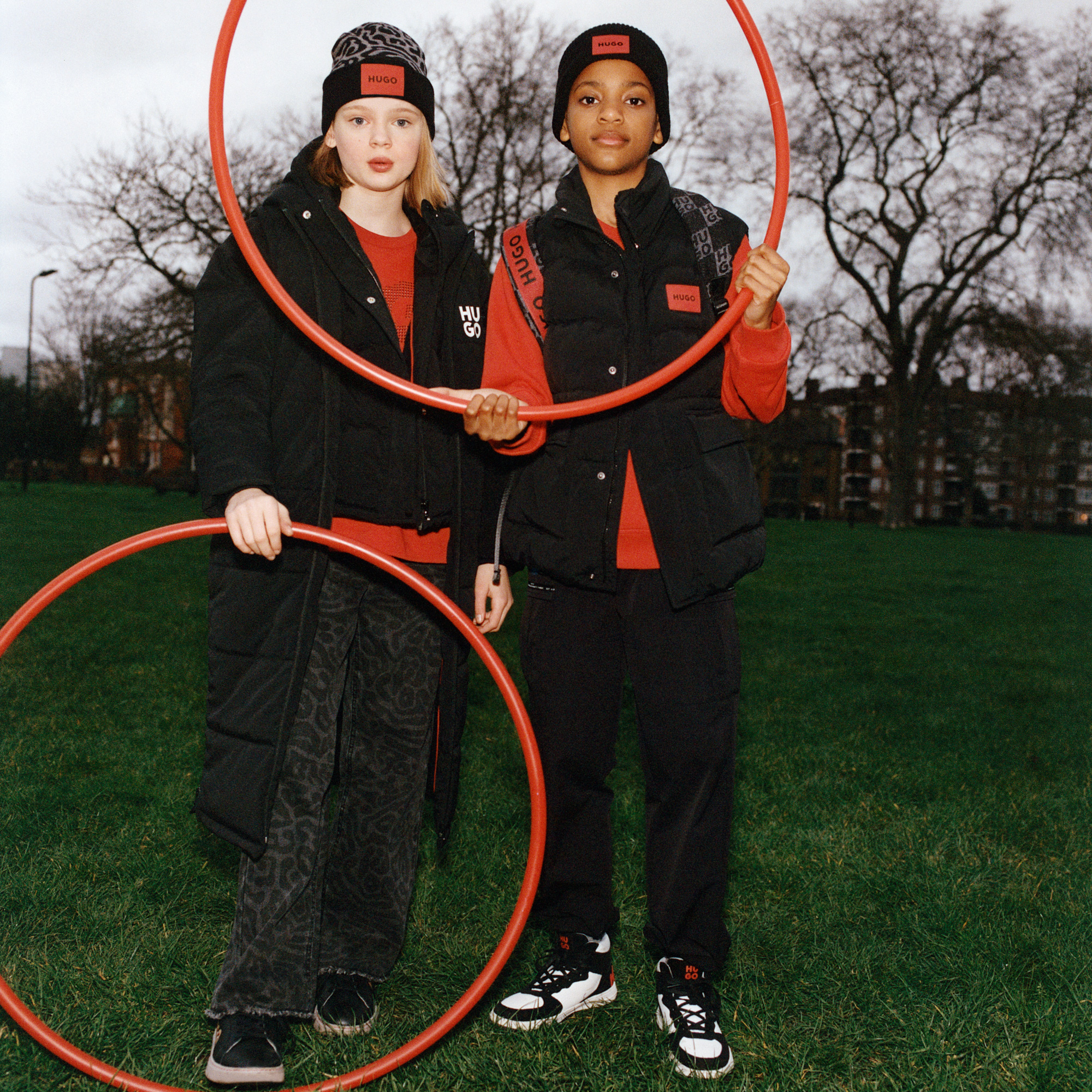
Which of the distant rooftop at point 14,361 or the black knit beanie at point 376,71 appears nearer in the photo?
the black knit beanie at point 376,71

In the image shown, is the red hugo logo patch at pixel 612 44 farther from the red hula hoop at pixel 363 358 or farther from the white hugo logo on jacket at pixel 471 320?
the white hugo logo on jacket at pixel 471 320

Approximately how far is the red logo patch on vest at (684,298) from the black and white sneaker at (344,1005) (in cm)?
206

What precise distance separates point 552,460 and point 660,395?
33cm

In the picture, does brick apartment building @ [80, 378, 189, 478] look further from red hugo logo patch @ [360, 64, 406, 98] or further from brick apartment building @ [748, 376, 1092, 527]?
red hugo logo patch @ [360, 64, 406, 98]

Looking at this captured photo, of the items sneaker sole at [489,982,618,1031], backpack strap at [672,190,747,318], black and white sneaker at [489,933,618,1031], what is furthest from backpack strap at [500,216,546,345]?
sneaker sole at [489,982,618,1031]

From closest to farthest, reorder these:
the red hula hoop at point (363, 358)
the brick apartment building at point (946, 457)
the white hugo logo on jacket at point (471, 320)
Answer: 1. the red hula hoop at point (363, 358)
2. the white hugo logo on jacket at point (471, 320)
3. the brick apartment building at point (946, 457)

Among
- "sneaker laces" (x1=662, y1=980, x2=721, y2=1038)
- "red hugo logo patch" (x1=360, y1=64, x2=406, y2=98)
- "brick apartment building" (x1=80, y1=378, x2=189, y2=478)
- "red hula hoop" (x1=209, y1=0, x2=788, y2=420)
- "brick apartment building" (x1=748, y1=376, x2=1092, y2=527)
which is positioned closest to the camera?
"red hula hoop" (x1=209, y1=0, x2=788, y2=420)

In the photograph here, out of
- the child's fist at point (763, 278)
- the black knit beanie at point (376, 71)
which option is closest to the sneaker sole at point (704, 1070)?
the child's fist at point (763, 278)

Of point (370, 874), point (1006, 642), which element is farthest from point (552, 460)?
point (1006, 642)

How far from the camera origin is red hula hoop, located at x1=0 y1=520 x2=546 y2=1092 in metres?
2.59

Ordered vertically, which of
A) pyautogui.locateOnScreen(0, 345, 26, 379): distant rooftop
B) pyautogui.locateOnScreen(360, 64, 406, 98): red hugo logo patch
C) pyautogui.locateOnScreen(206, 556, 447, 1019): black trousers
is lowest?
pyautogui.locateOnScreen(206, 556, 447, 1019): black trousers

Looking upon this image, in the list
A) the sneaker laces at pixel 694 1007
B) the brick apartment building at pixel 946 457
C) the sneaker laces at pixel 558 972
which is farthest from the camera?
the brick apartment building at pixel 946 457

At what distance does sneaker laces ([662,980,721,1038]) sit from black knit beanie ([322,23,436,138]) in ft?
Answer: 7.91

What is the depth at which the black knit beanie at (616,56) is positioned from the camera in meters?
2.72
